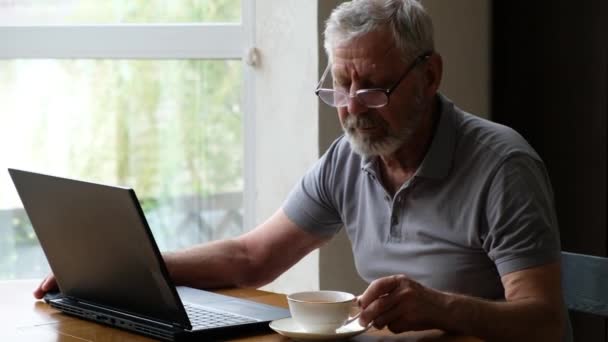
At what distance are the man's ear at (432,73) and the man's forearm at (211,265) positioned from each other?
57 cm

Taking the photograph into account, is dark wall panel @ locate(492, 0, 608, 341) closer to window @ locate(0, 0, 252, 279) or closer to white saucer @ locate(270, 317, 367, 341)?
window @ locate(0, 0, 252, 279)

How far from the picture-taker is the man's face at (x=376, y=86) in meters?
2.09

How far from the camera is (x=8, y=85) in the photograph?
333 centimetres

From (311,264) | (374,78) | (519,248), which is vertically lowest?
(311,264)

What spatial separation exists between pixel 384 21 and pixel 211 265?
66cm

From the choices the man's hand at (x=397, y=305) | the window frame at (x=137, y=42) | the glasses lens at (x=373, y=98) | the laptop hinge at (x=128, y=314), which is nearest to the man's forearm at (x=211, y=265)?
the laptop hinge at (x=128, y=314)

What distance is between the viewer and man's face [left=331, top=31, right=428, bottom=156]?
82.4 inches

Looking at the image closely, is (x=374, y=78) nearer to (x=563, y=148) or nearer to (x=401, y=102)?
(x=401, y=102)

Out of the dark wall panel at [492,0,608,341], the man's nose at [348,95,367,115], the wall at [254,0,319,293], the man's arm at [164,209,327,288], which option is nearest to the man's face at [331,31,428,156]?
the man's nose at [348,95,367,115]

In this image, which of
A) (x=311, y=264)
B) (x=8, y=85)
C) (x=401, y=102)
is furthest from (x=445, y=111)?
(x=8, y=85)

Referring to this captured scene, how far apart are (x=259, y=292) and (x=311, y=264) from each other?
920 millimetres

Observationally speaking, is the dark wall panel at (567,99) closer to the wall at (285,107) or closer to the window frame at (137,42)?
the wall at (285,107)

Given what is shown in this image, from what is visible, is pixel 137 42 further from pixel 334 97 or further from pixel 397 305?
pixel 397 305

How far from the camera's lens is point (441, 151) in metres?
2.11
